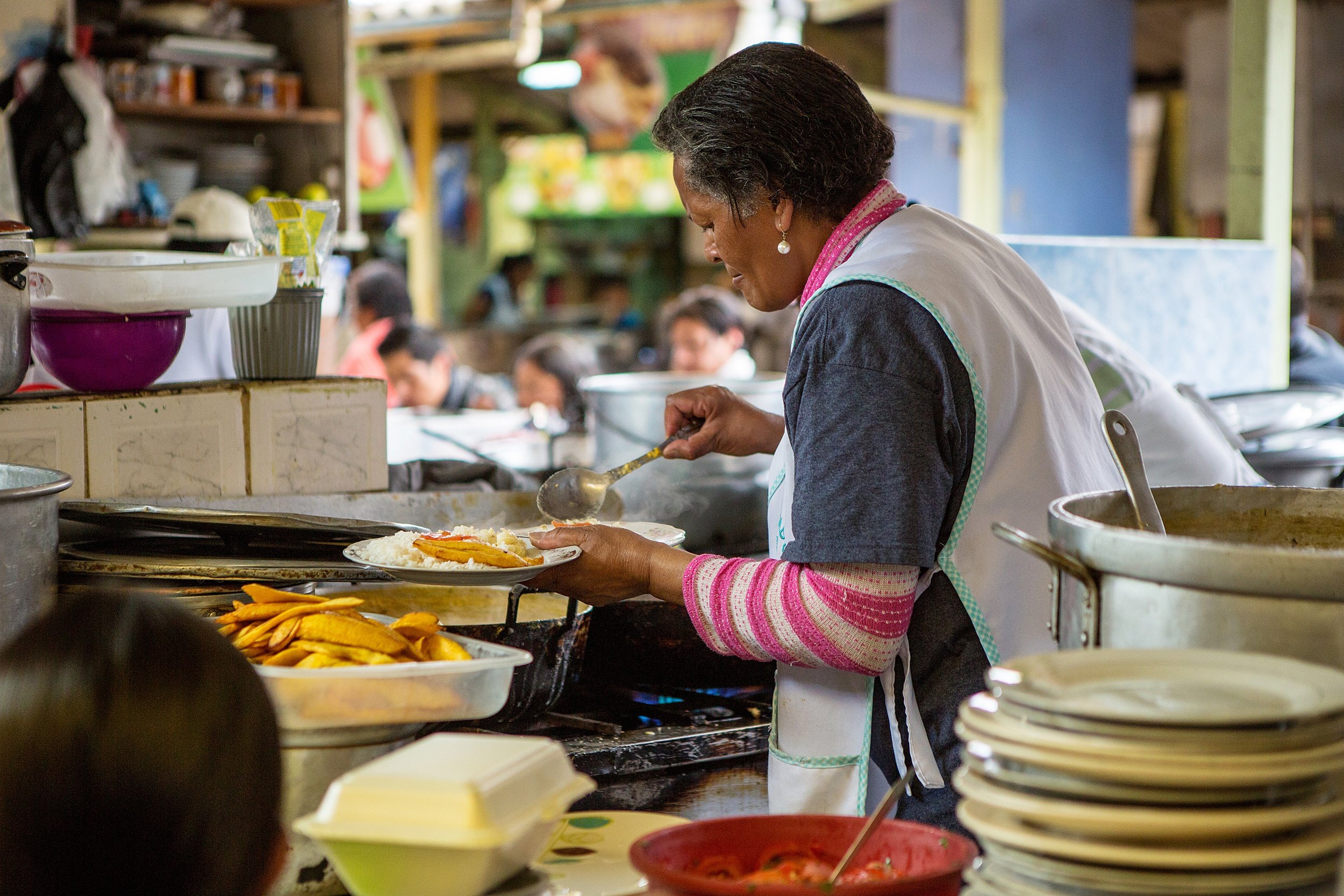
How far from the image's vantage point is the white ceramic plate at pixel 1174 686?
934 mm

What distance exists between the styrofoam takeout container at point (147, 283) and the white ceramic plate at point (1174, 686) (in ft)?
5.09

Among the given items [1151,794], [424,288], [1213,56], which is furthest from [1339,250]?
[1151,794]

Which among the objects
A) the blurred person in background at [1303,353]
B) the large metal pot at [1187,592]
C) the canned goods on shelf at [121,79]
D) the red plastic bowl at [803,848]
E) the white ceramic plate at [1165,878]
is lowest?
the red plastic bowl at [803,848]

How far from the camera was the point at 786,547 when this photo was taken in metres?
1.62

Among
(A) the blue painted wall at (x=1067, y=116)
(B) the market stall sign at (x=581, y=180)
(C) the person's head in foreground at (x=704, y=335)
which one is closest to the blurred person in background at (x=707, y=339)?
(C) the person's head in foreground at (x=704, y=335)

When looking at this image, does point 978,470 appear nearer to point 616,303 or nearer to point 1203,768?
point 1203,768

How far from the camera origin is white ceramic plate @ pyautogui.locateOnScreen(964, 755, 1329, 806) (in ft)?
3.06

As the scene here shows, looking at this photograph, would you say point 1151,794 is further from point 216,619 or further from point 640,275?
point 640,275

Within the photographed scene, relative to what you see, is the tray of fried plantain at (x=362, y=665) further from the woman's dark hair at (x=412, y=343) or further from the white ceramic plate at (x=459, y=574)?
the woman's dark hair at (x=412, y=343)

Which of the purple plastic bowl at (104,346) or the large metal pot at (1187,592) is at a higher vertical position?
the purple plastic bowl at (104,346)

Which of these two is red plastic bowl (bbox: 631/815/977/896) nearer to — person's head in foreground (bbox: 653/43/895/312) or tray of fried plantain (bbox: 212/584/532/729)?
tray of fried plantain (bbox: 212/584/532/729)

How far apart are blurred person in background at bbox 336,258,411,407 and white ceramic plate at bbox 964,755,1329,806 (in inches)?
247

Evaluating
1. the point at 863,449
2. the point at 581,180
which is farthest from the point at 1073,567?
the point at 581,180

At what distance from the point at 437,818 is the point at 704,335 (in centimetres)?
552
